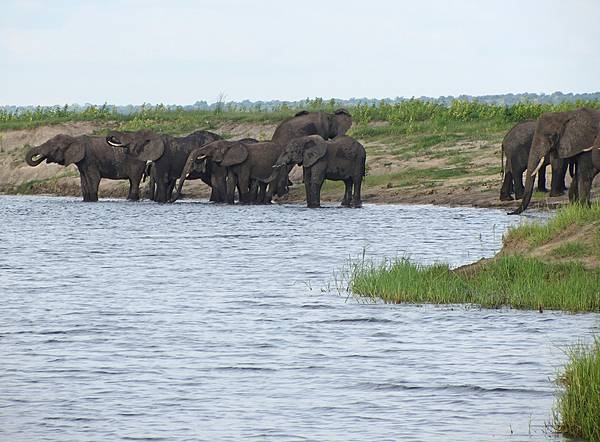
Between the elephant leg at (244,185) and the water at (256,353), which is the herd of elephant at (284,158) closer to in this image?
the elephant leg at (244,185)

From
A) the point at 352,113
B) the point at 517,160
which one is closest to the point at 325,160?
the point at 517,160

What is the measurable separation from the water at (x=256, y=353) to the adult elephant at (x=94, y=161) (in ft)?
54.4

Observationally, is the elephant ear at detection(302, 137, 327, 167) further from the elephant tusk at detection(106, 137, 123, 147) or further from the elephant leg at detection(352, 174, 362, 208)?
the elephant tusk at detection(106, 137, 123, 147)

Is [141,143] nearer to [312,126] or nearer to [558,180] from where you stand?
[312,126]

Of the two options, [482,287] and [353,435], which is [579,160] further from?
[353,435]

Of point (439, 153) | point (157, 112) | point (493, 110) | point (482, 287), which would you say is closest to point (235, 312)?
point (482, 287)

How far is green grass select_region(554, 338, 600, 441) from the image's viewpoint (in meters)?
10.6

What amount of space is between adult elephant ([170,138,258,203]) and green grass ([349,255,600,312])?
67.2 feet

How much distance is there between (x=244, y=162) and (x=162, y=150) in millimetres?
3838

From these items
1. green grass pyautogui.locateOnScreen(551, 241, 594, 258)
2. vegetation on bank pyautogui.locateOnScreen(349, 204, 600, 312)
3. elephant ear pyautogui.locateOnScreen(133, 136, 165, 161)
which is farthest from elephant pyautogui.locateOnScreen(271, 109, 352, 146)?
green grass pyautogui.locateOnScreen(551, 241, 594, 258)

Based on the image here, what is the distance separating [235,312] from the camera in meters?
17.7

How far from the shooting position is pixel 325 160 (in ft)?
120

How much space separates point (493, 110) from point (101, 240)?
23.2 meters

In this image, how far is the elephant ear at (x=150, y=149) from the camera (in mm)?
41125
